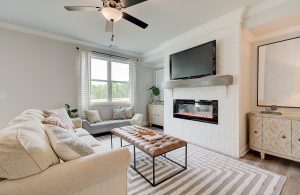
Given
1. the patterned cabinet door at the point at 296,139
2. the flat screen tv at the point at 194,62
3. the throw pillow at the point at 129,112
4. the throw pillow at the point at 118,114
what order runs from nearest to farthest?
the patterned cabinet door at the point at 296,139, the flat screen tv at the point at 194,62, the throw pillow at the point at 118,114, the throw pillow at the point at 129,112

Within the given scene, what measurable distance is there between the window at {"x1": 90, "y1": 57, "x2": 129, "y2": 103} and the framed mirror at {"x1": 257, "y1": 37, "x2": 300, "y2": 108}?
→ 3.73 m

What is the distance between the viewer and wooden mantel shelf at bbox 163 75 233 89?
273 centimetres

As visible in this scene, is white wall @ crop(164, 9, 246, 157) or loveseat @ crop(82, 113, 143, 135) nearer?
white wall @ crop(164, 9, 246, 157)

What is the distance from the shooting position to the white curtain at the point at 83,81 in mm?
4143

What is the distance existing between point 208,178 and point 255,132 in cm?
143

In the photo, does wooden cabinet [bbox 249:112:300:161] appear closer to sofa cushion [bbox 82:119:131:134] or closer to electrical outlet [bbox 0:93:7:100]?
sofa cushion [bbox 82:119:131:134]

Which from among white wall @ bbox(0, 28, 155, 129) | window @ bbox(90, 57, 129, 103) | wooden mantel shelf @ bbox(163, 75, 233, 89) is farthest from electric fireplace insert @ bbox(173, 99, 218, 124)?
white wall @ bbox(0, 28, 155, 129)

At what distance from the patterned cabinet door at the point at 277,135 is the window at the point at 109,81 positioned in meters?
3.87

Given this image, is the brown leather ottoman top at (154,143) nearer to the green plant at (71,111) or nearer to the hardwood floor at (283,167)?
the hardwood floor at (283,167)

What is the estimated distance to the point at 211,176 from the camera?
82.4 inches

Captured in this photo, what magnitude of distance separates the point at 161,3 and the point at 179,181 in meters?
2.67

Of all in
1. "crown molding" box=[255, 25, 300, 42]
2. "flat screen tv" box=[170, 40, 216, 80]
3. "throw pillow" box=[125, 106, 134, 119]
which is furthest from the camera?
"throw pillow" box=[125, 106, 134, 119]

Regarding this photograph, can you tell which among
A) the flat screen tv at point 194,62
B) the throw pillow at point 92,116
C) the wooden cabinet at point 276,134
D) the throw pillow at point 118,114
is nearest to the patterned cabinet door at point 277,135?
the wooden cabinet at point 276,134

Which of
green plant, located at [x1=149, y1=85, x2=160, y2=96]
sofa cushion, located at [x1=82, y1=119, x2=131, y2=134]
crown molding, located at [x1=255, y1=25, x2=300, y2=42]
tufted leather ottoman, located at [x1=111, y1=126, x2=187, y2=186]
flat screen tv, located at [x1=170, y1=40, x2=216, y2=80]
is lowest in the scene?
sofa cushion, located at [x1=82, y1=119, x2=131, y2=134]
